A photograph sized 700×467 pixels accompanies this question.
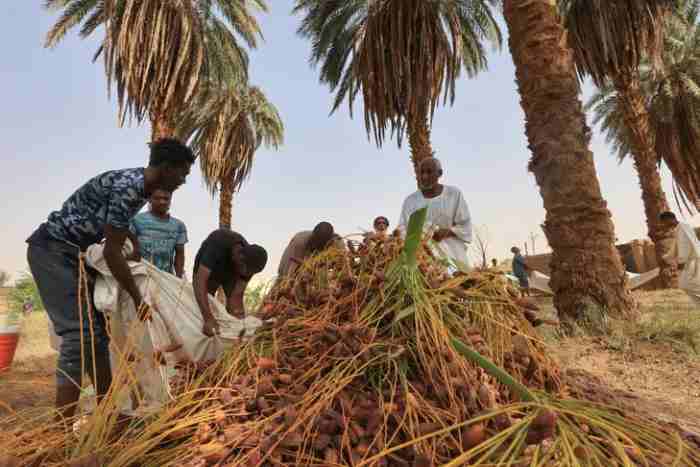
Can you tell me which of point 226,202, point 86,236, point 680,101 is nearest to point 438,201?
point 86,236

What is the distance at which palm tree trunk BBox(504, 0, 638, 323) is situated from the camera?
13.8ft

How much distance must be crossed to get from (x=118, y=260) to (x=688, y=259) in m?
6.69

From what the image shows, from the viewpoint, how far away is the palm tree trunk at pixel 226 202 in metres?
15.5

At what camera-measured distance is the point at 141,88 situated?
31.3ft

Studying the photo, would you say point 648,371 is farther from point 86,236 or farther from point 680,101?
point 680,101

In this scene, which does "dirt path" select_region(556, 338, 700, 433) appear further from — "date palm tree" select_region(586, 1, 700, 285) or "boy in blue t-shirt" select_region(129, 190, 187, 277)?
"date palm tree" select_region(586, 1, 700, 285)

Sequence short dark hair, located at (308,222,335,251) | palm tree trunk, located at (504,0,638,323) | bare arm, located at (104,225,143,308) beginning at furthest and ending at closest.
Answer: palm tree trunk, located at (504,0,638,323) → short dark hair, located at (308,222,335,251) → bare arm, located at (104,225,143,308)

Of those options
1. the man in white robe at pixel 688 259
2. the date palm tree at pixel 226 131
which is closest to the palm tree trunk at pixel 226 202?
the date palm tree at pixel 226 131

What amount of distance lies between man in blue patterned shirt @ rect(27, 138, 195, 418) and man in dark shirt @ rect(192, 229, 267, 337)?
0.64 meters

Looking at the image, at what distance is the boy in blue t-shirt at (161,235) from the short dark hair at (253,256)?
3.27ft

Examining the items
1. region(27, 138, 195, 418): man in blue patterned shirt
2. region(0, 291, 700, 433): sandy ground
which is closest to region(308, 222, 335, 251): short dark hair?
region(27, 138, 195, 418): man in blue patterned shirt

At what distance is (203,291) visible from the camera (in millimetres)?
2650

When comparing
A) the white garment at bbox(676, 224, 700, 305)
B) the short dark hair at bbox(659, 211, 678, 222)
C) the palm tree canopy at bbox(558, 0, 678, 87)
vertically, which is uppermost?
the palm tree canopy at bbox(558, 0, 678, 87)

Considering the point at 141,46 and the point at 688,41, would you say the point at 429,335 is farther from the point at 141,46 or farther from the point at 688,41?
the point at 688,41
